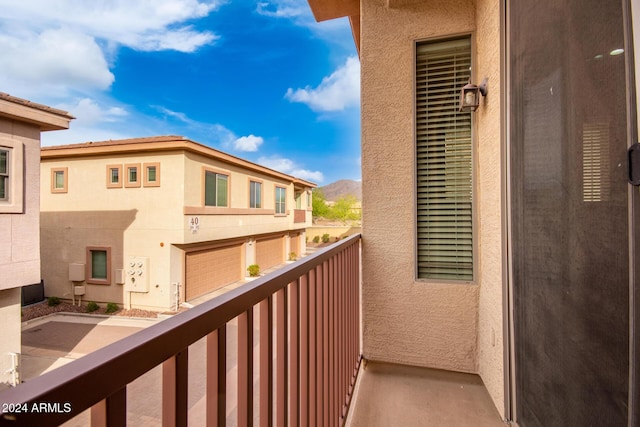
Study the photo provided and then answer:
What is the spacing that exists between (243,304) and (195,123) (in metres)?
52.7

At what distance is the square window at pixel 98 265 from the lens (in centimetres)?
843

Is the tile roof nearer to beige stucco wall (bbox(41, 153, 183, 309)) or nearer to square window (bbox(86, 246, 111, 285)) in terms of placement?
beige stucco wall (bbox(41, 153, 183, 309))

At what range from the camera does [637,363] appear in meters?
0.76

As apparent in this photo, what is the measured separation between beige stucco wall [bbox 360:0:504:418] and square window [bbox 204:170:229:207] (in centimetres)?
758

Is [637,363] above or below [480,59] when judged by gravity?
below

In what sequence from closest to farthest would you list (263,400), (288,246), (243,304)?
(243,304)
(263,400)
(288,246)

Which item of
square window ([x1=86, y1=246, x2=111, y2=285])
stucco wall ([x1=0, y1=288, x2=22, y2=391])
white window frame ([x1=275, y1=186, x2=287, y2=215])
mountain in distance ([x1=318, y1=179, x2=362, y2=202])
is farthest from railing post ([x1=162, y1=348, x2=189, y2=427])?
mountain in distance ([x1=318, y1=179, x2=362, y2=202])

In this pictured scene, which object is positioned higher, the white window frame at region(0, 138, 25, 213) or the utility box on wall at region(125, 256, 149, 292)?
the white window frame at region(0, 138, 25, 213)

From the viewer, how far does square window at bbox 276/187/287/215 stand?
13672mm

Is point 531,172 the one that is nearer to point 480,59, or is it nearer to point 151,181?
point 480,59

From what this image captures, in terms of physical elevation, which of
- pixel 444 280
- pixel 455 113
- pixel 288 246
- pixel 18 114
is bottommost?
pixel 288 246

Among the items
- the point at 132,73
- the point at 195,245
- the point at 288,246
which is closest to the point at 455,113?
the point at 195,245

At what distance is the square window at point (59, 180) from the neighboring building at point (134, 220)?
0.03 meters

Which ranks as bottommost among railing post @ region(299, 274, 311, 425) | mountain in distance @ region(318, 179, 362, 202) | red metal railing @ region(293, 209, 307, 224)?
railing post @ region(299, 274, 311, 425)
